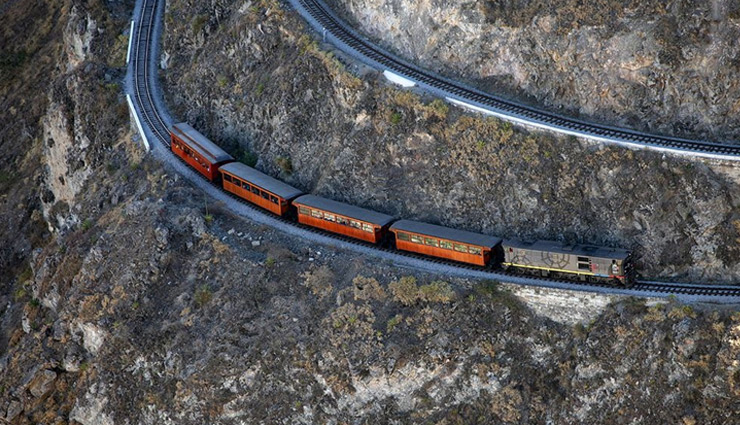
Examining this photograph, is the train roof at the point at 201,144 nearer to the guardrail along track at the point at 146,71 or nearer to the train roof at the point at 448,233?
the guardrail along track at the point at 146,71

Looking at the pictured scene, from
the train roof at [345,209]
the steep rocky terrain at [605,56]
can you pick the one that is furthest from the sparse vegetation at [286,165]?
the steep rocky terrain at [605,56]

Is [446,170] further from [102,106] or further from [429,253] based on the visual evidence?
[102,106]

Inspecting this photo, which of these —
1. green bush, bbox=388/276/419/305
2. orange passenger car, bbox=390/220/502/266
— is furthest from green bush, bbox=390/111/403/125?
green bush, bbox=388/276/419/305

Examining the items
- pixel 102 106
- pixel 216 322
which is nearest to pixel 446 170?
pixel 216 322

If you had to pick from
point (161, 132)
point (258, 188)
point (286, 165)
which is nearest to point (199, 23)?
point (161, 132)

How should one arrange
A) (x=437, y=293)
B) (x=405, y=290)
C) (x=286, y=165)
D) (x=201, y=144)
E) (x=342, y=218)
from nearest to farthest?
(x=437, y=293), (x=405, y=290), (x=342, y=218), (x=286, y=165), (x=201, y=144)

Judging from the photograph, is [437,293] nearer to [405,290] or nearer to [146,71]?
[405,290]
